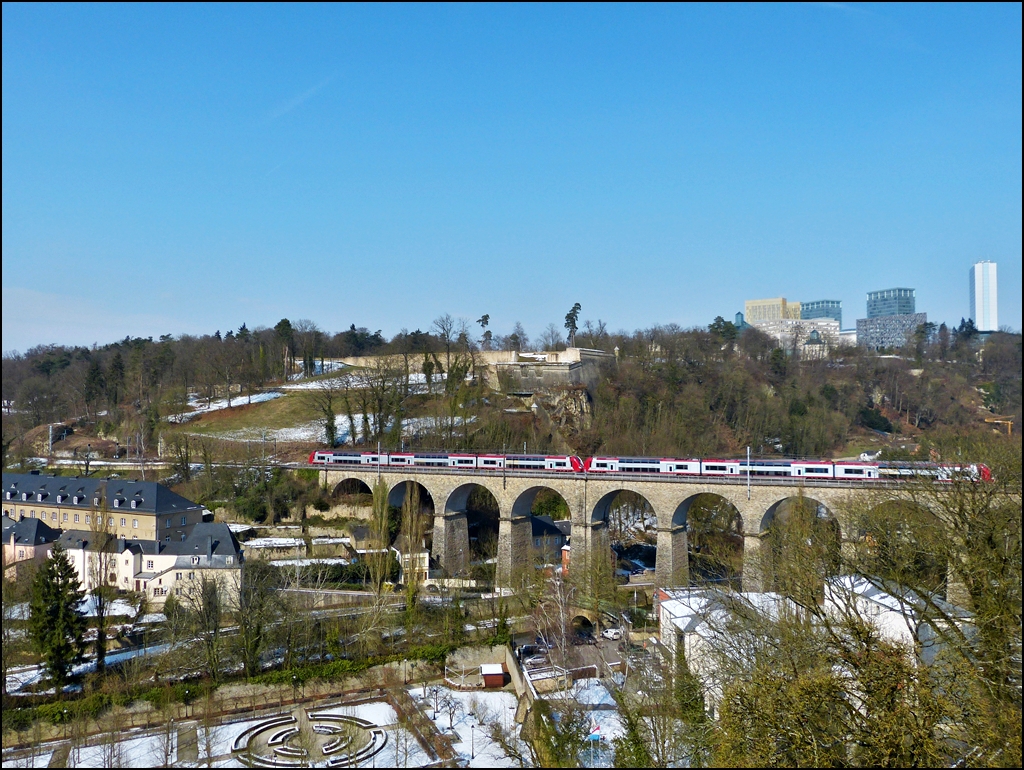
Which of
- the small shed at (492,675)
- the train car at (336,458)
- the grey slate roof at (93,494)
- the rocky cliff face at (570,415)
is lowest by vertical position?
the small shed at (492,675)

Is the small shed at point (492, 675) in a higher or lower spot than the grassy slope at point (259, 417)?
lower

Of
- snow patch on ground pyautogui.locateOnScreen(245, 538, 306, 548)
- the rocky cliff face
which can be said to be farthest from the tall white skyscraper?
snow patch on ground pyautogui.locateOnScreen(245, 538, 306, 548)

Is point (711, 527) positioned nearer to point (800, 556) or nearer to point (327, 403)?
point (800, 556)

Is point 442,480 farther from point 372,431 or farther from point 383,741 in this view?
point 383,741

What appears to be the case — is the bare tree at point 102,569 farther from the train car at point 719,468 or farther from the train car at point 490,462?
the train car at point 719,468

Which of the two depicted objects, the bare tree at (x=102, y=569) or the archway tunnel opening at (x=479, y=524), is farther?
the archway tunnel opening at (x=479, y=524)

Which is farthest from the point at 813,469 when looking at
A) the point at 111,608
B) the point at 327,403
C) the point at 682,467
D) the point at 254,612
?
the point at 327,403

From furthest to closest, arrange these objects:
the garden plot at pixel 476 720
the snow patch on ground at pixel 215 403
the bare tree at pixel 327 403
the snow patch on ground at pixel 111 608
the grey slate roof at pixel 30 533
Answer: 1. the snow patch on ground at pixel 215 403
2. the bare tree at pixel 327 403
3. the grey slate roof at pixel 30 533
4. the snow patch on ground at pixel 111 608
5. the garden plot at pixel 476 720

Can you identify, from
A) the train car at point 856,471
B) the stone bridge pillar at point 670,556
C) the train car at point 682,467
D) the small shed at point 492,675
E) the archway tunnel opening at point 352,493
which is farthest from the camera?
the archway tunnel opening at point 352,493

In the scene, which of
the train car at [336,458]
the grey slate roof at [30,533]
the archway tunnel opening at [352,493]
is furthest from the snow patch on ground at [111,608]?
the train car at [336,458]
